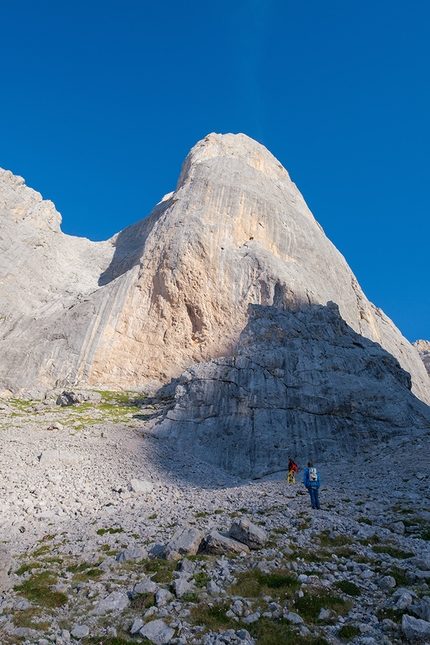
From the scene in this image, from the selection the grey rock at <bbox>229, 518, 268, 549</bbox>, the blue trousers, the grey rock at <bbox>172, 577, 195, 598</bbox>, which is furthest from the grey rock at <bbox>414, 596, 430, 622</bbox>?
the blue trousers

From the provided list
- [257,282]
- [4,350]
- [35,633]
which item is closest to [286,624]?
[35,633]

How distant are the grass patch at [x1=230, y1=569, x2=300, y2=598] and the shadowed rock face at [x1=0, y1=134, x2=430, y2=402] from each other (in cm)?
3847

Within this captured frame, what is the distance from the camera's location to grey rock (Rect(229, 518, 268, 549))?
40.8ft

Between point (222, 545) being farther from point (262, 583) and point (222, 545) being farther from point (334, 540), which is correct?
point (334, 540)

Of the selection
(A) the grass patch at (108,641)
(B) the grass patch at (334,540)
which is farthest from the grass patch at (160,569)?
(B) the grass patch at (334,540)

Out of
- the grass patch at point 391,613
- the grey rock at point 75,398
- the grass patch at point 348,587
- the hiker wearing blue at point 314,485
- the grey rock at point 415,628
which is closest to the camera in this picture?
the grey rock at point 415,628

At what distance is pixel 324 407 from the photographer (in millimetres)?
32812

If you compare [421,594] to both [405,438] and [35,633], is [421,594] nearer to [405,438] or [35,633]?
[35,633]

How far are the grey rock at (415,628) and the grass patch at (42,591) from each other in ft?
24.3

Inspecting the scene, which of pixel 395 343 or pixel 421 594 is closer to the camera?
pixel 421 594

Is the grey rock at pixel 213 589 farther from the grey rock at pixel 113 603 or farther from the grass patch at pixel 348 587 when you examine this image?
the grass patch at pixel 348 587

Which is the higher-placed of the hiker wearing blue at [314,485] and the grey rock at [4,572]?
the hiker wearing blue at [314,485]

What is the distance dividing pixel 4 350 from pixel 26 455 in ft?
98.7

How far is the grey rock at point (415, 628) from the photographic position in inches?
282
